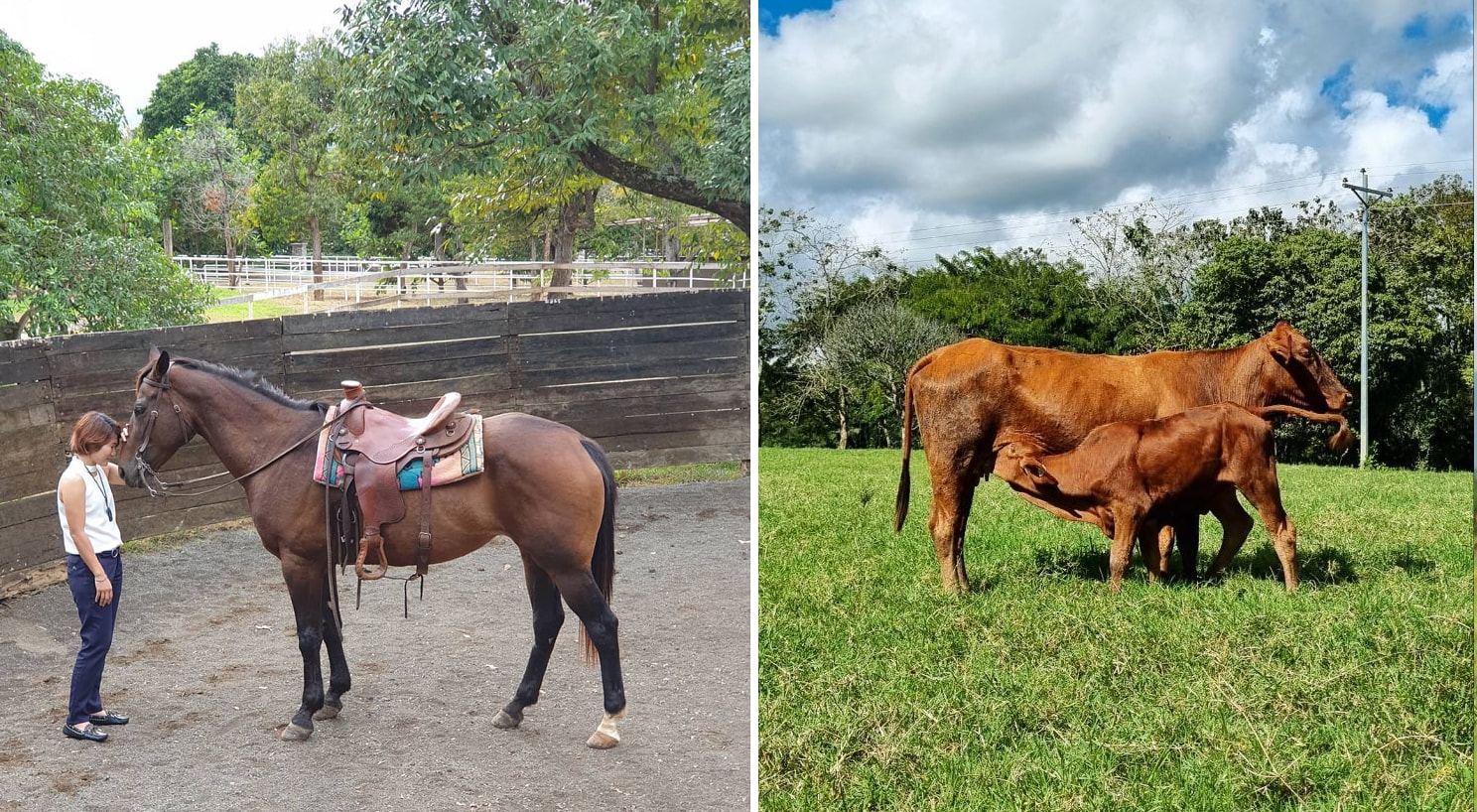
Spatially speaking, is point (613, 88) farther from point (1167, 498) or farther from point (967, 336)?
point (1167, 498)

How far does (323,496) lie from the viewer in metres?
3.02

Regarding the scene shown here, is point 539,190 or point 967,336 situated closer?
point 967,336

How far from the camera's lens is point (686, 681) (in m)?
3.41

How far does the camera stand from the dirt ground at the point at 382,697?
113 inches

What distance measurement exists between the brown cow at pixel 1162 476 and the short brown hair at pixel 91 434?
219cm

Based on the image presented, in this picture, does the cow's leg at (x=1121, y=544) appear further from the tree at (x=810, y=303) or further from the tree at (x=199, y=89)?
the tree at (x=199, y=89)

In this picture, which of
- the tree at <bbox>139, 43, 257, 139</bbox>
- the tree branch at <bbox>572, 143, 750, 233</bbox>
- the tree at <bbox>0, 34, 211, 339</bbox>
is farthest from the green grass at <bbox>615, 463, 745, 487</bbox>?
the tree at <bbox>139, 43, 257, 139</bbox>

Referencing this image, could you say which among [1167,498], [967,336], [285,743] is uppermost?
[967,336]

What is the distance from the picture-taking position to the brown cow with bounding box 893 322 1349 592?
7.68ft

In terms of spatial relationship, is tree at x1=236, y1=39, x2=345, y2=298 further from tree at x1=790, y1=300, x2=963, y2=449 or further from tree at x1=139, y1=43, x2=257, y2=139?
tree at x1=790, y1=300, x2=963, y2=449

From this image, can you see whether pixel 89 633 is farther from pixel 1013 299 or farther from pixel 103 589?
pixel 1013 299

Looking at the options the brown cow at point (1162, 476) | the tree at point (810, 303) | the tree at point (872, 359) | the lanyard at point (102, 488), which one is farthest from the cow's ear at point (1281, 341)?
the lanyard at point (102, 488)

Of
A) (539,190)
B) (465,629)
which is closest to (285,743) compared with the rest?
(465,629)

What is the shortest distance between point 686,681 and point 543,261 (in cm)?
171
